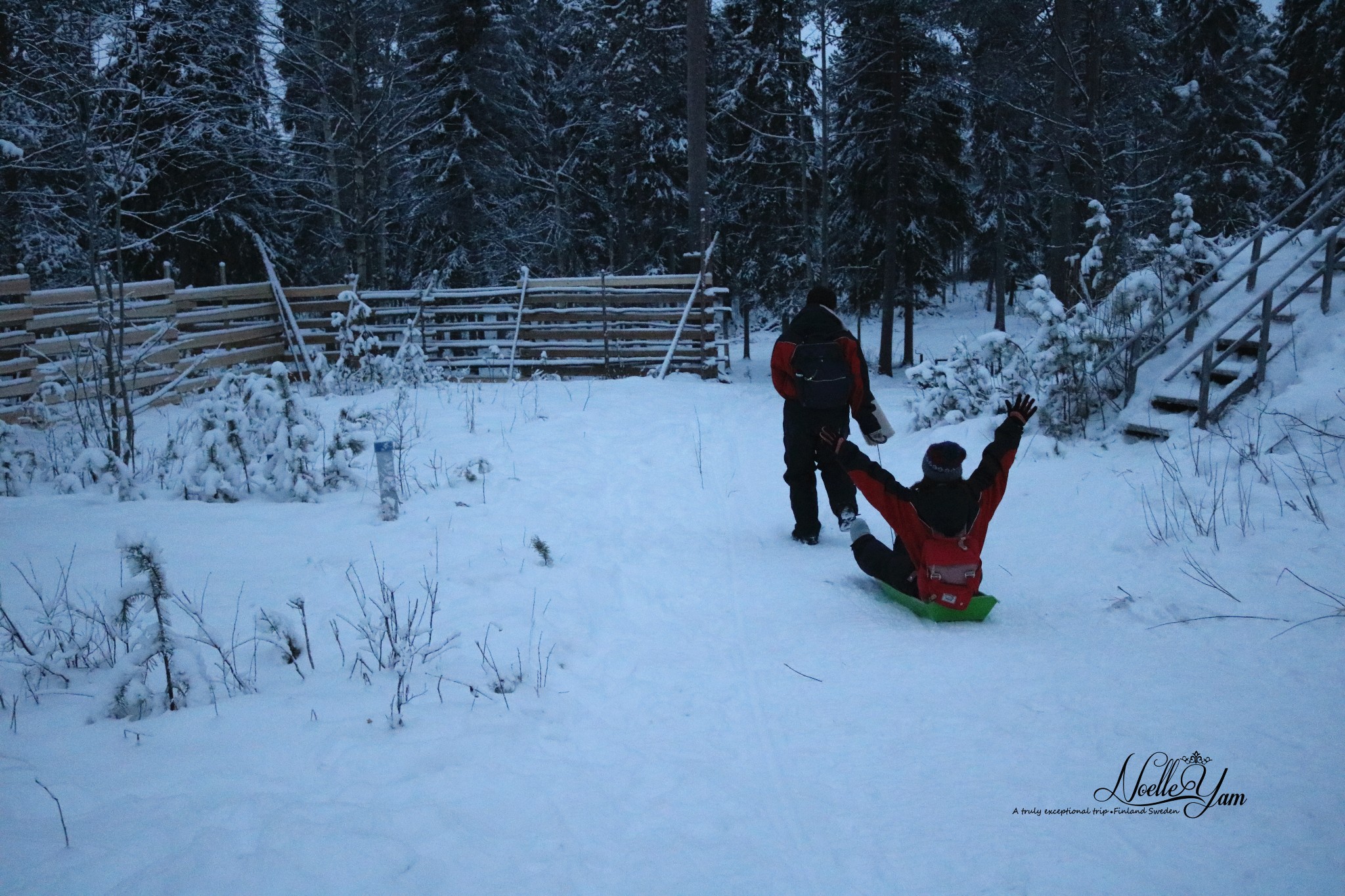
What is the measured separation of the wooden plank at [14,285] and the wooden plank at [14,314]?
170 mm

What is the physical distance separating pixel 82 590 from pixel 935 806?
14.9 feet

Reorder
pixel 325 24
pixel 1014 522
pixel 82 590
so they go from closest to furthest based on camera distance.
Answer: pixel 82 590 → pixel 1014 522 → pixel 325 24

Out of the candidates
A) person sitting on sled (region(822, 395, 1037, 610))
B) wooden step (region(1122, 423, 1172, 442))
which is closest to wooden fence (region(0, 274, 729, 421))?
wooden step (region(1122, 423, 1172, 442))

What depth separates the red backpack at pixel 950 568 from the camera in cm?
428

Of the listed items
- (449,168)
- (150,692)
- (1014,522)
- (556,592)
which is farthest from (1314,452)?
(449,168)

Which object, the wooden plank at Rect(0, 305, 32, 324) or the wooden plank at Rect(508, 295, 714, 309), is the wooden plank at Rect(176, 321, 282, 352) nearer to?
the wooden plank at Rect(0, 305, 32, 324)

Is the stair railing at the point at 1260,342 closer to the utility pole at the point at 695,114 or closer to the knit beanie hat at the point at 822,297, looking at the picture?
the knit beanie hat at the point at 822,297

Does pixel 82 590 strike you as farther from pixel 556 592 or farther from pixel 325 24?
pixel 325 24

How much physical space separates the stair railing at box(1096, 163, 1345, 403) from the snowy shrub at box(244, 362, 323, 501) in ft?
24.5

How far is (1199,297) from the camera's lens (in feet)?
26.5

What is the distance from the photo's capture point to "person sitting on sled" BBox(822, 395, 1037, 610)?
4.25 m

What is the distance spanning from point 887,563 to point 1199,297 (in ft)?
19.2

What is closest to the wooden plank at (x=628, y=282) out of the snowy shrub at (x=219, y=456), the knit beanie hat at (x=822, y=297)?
the snowy shrub at (x=219, y=456)

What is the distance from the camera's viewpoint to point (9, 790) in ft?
8.77
